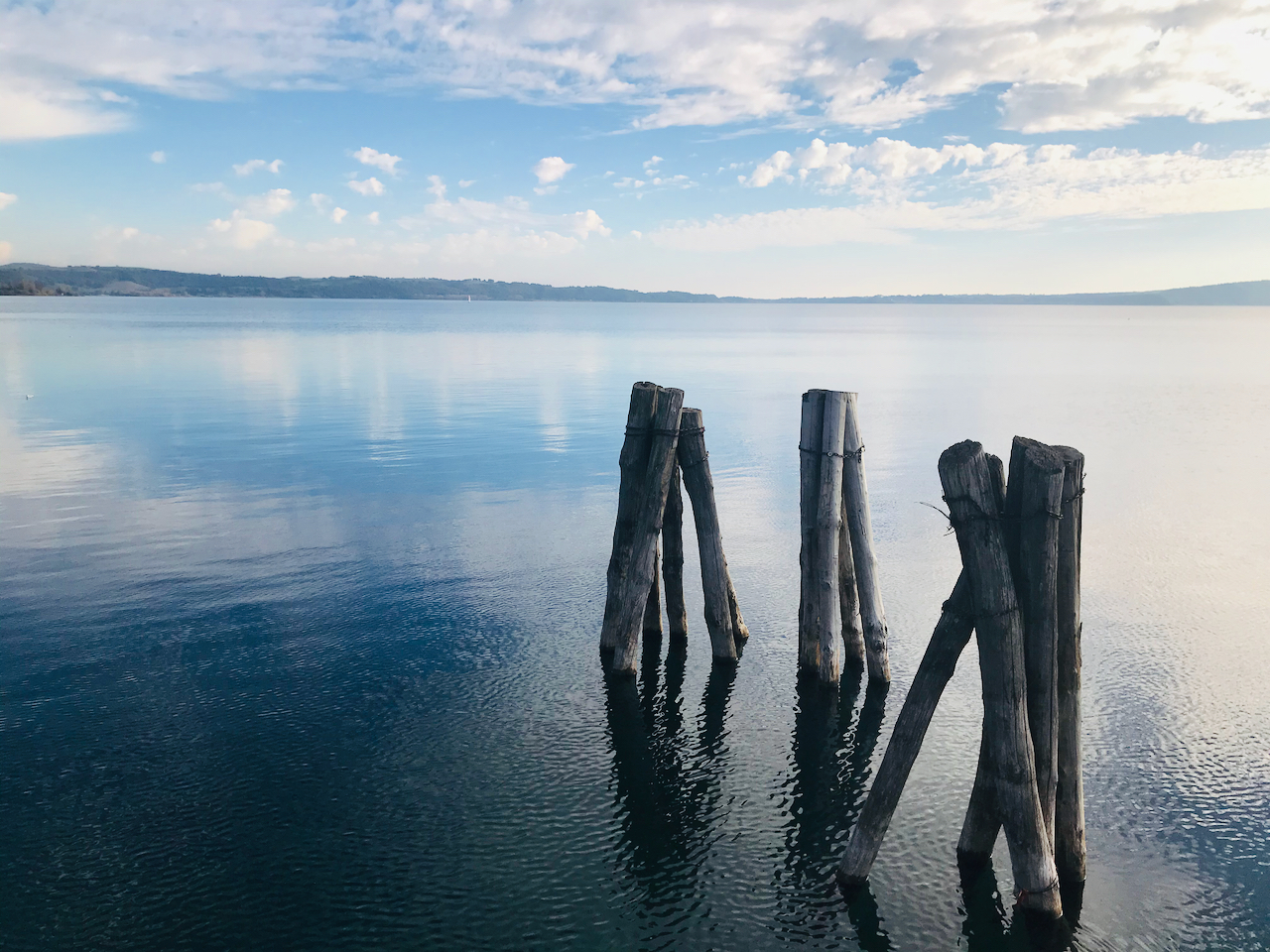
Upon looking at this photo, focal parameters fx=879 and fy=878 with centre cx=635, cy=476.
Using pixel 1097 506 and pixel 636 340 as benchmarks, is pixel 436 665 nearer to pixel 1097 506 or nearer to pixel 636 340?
pixel 1097 506

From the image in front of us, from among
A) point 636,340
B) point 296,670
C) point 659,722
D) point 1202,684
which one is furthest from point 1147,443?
point 636,340

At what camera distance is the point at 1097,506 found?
22.3m

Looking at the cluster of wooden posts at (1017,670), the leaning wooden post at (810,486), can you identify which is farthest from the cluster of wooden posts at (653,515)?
the cluster of wooden posts at (1017,670)

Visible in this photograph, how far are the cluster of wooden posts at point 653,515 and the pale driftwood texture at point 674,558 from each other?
0.03 m

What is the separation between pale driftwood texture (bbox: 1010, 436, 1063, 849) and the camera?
285 inches

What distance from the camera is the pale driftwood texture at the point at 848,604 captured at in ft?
39.7

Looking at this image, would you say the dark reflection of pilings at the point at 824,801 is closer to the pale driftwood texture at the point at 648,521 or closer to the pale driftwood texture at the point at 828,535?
the pale driftwood texture at the point at 828,535

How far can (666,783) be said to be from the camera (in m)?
9.70

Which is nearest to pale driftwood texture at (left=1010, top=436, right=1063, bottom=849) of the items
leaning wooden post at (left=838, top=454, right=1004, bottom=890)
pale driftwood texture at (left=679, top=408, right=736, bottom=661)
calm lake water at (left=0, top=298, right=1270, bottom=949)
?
leaning wooden post at (left=838, top=454, right=1004, bottom=890)

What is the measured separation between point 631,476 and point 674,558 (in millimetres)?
1801

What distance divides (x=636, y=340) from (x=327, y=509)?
294 ft

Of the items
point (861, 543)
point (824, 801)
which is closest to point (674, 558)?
point (861, 543)

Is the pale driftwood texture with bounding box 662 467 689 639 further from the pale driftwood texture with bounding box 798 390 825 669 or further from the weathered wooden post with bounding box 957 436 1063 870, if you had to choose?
the weathered wooden post with bounding box 957 436 1063 870

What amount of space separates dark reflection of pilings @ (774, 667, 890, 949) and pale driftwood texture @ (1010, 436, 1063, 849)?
1974 mm
